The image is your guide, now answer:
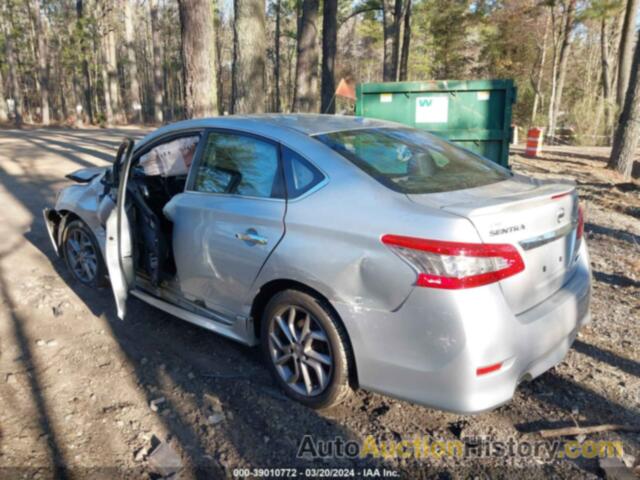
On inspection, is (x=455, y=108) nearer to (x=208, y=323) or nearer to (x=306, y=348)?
(x=208, y=323)

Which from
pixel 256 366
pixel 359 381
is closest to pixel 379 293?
pixel 359 381

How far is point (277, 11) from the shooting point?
120 ft

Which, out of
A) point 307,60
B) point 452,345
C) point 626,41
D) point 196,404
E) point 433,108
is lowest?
point 196,404

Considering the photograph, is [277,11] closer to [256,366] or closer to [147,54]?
[147,54]

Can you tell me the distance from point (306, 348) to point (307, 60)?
41.5ft

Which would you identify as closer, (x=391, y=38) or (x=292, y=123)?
(x=292, y=123)

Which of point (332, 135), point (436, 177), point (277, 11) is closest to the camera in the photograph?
point (436, 177)

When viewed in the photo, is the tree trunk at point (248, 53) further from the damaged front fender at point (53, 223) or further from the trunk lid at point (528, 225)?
the trunk lid at point (528, 225)

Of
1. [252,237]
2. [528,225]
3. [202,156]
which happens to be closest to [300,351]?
[252,237]

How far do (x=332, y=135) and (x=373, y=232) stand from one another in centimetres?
95

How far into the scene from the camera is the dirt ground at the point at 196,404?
262cm

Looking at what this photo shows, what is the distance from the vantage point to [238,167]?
133 inches

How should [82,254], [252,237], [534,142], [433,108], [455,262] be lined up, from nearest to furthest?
[455,262] < [252,237] < [82,254] < [433,108] < [534,142]

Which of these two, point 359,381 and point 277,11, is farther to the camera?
point 277,11
